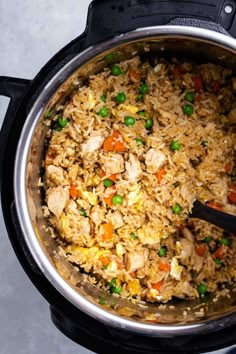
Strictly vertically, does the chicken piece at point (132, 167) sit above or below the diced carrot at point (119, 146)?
below

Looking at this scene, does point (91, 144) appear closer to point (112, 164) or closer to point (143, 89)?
point (112, 164)

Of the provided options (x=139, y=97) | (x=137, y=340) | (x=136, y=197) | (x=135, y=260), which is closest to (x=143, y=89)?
(x=139, y=97)

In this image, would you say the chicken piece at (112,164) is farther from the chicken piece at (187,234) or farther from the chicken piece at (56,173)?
the chicken piece at (187,234)

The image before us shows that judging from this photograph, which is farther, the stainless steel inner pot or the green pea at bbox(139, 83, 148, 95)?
the green pea at bbox(139, 83, 148, 95)

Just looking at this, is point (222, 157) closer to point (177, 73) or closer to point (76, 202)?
point (177, 73)

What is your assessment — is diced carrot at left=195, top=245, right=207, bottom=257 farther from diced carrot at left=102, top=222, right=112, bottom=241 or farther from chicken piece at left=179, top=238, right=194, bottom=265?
diced carrot at left=102, top=222, right=112, bottom=241

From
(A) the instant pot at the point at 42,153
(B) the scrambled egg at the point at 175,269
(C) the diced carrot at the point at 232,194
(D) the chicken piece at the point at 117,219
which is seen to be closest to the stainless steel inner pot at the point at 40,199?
(A) the instant pot at the point at 42,153

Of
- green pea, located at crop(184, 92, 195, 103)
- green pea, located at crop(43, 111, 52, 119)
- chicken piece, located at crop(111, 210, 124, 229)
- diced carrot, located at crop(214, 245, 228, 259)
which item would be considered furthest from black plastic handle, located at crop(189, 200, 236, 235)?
green pea, located at crop(43, 111, 52, 119)

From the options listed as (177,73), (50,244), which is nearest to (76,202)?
(50,244)

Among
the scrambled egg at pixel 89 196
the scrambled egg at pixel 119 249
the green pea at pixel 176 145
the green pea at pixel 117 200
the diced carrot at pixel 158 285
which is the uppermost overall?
the green pea at pixel 176 145
